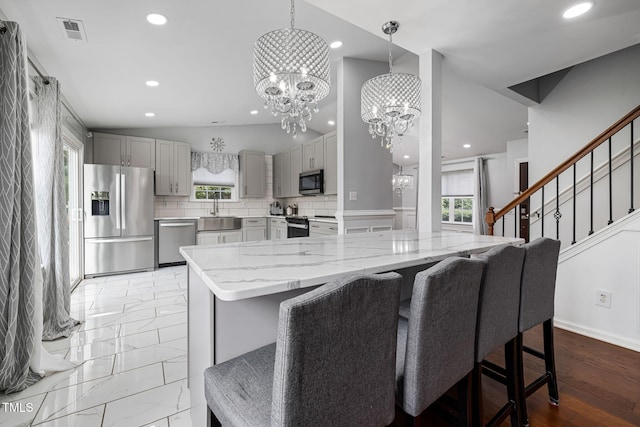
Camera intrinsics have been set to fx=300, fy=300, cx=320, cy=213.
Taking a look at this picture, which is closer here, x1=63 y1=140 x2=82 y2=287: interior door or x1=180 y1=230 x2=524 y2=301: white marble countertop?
x1=180 y1=230 x2=524 y2=301: white marble countertop

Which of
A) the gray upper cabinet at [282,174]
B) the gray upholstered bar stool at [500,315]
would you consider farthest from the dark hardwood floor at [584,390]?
the gray upper cabinet at [282,174]

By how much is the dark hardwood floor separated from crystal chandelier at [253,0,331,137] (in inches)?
76.8

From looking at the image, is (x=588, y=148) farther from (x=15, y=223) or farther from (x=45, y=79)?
(x=45, y=79)

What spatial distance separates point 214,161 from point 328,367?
6.00m

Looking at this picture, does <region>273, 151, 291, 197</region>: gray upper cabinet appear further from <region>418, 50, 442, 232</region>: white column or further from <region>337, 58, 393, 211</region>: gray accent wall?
<region>418, 50, 442, 232</region>: white column

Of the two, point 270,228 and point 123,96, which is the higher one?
point 123,96

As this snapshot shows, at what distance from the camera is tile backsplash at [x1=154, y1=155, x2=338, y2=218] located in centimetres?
551

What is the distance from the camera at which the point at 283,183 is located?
6.20 metres

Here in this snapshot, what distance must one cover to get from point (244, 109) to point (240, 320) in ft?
15.0

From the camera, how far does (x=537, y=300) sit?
1.55 m

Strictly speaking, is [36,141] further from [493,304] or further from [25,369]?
[493,304]

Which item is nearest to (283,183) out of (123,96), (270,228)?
(270,228)

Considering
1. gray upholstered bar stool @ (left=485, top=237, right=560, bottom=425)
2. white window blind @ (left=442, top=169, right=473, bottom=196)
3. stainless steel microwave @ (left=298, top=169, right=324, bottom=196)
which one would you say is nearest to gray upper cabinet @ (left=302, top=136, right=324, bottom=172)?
stainless steel microwave @ (left=298, top=169, right=324, bottom=196)

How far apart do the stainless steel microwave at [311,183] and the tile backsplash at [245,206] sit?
37cm
